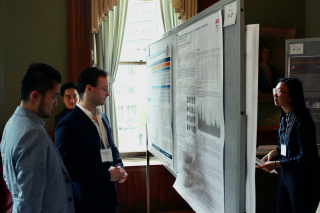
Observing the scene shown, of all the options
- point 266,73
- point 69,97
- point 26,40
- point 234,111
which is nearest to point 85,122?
point 234,111

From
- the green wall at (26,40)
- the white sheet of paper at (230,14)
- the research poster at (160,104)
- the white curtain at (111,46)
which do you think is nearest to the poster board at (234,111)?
the white sheet of paper at (230,14)

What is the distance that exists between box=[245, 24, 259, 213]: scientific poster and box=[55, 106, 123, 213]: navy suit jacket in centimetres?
96

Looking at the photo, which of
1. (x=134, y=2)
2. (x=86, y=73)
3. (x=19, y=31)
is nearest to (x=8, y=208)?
(x=86, y=73)

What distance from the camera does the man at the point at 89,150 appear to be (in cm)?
150

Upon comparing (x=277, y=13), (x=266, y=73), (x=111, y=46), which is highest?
(x=277, y=13)

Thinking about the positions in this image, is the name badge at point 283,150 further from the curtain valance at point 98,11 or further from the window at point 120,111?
the curtain valance at point 98,11

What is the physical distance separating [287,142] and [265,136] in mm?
1511

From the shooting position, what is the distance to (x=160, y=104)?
1863mm

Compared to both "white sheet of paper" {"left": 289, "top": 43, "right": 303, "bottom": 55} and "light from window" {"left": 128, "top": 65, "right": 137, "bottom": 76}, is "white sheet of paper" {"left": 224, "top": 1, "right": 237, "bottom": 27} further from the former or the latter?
"light from window" {"left": 128, "top": 65, "right": 137, "bottom": 76}

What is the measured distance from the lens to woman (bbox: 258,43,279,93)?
3.51m

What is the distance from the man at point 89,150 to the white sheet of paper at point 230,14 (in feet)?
3.32

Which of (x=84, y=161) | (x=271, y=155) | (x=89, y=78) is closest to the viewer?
(x=84, y=161)

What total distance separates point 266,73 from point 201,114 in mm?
2733

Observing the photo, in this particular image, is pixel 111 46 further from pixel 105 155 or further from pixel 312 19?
pixel 312 19
